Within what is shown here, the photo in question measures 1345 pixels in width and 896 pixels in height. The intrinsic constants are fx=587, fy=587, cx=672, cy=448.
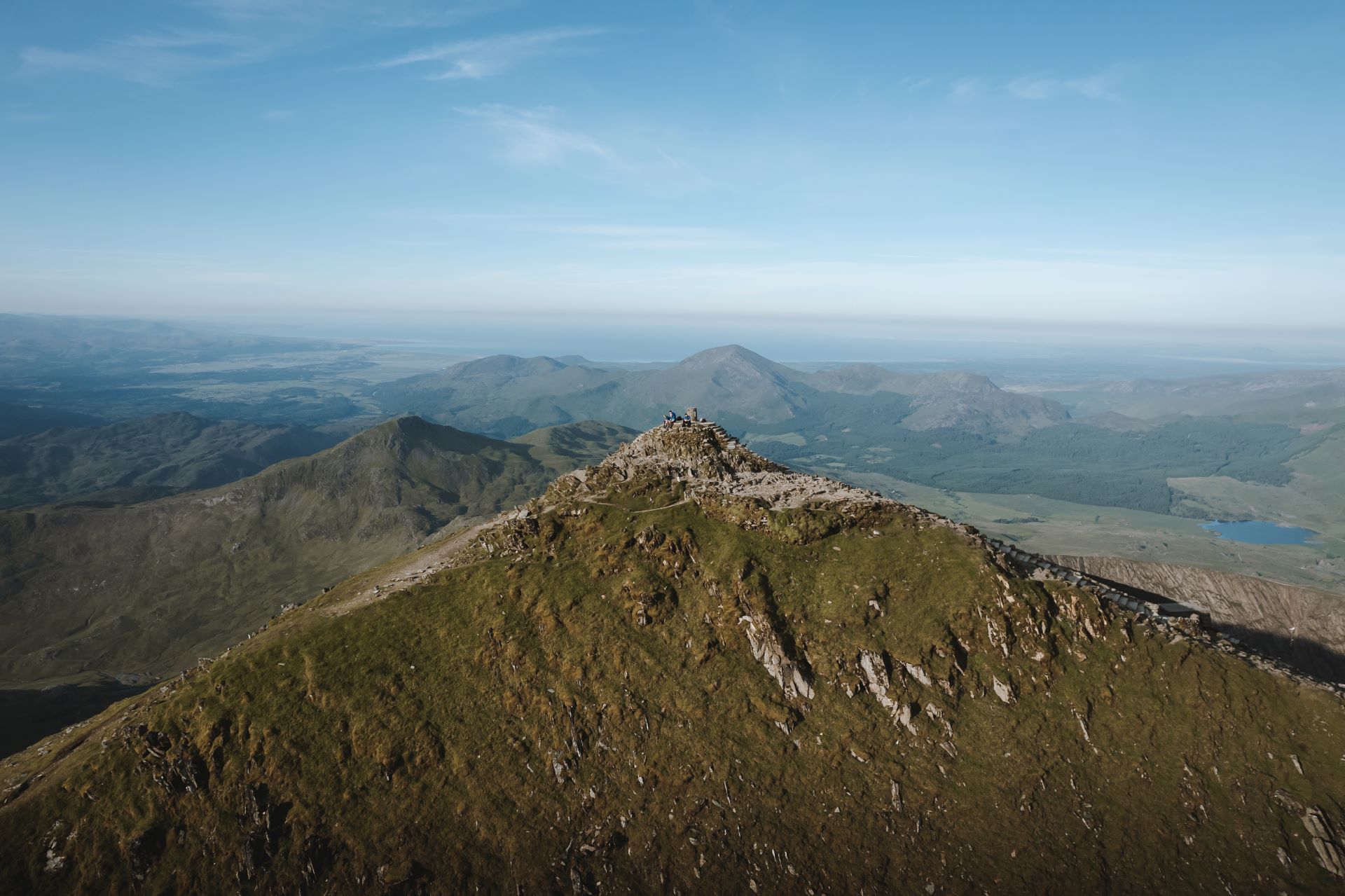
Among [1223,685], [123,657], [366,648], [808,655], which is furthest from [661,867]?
[123,657]

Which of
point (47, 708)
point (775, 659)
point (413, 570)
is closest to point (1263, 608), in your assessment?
point (775, 659)

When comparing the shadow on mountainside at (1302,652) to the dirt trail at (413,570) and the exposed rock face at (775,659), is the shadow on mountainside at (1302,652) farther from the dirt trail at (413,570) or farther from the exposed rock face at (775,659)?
the dirt trail at (413,570)

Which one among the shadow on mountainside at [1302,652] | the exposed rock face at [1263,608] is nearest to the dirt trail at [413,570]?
the shadow on mountainside at [1302,652]

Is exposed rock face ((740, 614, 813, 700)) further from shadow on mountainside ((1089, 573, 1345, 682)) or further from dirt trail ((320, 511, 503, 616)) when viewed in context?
shadow on mountainside ((1089, 573, 1345, 682))

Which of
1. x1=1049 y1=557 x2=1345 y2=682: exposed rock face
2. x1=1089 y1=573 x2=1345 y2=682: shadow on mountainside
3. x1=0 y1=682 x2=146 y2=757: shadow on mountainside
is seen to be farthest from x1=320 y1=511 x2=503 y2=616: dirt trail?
x1=0 y1=682 x2=146 y2=757: shadow on mountainside

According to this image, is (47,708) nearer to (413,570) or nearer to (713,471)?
(413,570)

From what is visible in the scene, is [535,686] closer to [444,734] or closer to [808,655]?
[444,734]
